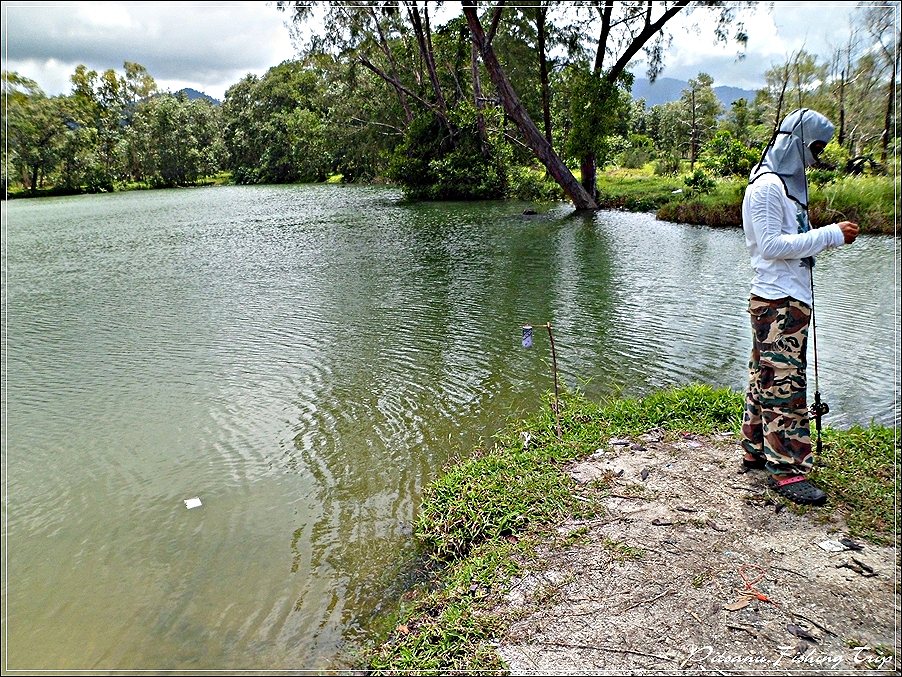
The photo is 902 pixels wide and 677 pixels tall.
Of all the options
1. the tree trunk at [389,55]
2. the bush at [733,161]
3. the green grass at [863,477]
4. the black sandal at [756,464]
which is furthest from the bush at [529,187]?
the black sandal at [756,464]

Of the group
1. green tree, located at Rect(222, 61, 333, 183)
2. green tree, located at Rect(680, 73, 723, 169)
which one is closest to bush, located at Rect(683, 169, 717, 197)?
green tree, located at Rect(680, 73, 723, 169)

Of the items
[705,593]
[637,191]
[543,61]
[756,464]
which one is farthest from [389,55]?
[705,593]

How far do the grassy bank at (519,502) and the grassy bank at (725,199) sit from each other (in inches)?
66.8

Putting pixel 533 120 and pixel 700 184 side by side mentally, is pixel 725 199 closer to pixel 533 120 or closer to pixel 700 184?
pixel 700 184

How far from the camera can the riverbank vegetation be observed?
6.51m

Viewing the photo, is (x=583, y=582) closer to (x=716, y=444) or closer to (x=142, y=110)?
(x=716, y=444)

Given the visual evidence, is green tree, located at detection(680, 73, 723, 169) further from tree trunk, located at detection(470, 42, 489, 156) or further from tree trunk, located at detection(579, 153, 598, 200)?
tree trunk, located at detection(579, 153, 598, 200)

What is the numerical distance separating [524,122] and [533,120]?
753cm

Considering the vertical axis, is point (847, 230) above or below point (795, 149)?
below

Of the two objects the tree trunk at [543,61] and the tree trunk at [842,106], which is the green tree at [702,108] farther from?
the tree trunk at [842,106]

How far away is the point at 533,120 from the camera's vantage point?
89.8ft

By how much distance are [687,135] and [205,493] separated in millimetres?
33197

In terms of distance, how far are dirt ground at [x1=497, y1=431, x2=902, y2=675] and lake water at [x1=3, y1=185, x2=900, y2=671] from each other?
3.62 ft

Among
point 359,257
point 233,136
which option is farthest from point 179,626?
point 233,136
